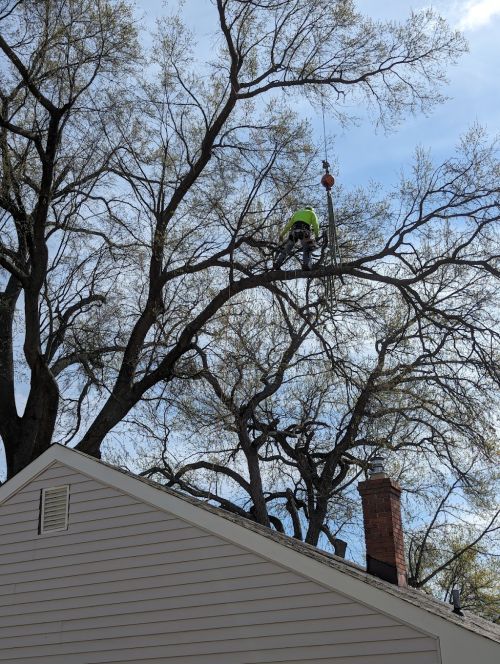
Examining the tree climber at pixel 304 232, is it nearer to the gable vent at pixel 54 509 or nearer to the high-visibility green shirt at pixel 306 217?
the high-visibility green shirt at pixel 306 217

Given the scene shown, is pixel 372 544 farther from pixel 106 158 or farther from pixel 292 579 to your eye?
pixel 106 158

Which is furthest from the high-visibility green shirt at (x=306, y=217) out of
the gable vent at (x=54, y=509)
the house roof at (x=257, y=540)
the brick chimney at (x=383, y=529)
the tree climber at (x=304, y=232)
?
the gable vent at (x=54, y=509)

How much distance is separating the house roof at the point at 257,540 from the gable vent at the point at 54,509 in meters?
0.34

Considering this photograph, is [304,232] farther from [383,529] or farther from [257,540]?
[257,540]

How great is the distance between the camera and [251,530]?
1041cm

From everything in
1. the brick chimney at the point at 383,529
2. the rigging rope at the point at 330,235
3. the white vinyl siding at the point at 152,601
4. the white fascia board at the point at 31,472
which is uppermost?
the rigging rope at the point at 330,235

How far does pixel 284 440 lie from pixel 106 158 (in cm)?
801

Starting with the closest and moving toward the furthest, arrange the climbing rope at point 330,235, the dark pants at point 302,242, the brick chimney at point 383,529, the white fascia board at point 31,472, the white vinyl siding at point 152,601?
the white vinyl siding at point 152,601, the brick chimney at point 383,529, the white fascia board at point 31,472, the climbing rope at point 330,235, the dark pants at point 302,242

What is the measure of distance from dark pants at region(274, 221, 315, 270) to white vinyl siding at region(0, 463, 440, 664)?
6.43 meters

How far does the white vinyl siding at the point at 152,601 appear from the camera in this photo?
9562mm

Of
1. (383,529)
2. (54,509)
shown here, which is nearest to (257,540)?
(383,529)

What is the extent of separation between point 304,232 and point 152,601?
25.2ft

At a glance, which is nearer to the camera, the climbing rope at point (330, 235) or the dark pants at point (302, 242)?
the climbing rope at point (330, 235)

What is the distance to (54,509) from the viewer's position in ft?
39.0
